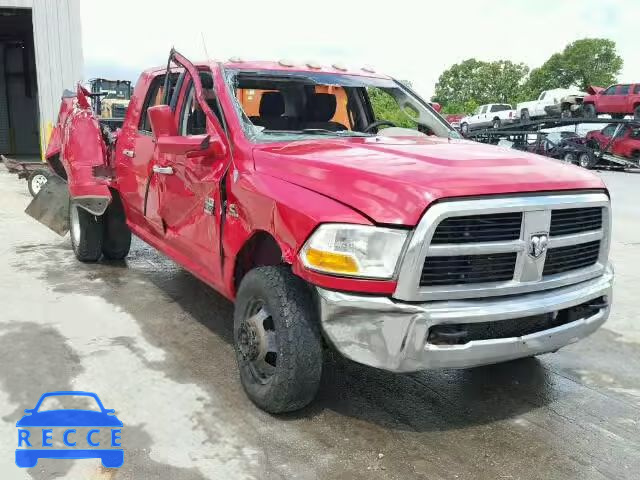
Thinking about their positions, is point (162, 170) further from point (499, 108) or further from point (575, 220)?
point (499, 108)

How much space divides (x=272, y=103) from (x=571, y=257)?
2391 millimetres

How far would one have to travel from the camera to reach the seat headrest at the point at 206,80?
4.28m

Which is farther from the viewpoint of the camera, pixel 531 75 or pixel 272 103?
pixel 531 75

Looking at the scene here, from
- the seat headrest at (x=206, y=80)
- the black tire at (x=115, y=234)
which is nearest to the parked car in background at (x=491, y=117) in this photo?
the black tire at (x=115, y=234)

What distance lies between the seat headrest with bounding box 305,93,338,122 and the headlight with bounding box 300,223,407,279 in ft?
6.61

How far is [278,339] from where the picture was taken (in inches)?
124

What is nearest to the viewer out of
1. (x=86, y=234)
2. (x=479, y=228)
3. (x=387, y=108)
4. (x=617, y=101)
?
(x=479, y=228)

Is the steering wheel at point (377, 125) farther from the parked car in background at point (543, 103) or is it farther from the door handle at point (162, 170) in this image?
the parked car in background at point (543, 103)

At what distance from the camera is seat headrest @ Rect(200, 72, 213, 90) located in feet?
14.0

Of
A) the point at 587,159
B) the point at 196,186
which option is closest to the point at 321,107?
the point at 196,186

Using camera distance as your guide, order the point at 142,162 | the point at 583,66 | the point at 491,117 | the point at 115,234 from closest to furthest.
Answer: the point at 142,162 < the point at 115,234 < the point at 491,117 < the point at 583,66

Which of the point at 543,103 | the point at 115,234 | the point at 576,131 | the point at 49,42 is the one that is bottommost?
the point at 115,234

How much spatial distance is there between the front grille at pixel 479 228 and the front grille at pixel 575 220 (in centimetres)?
27

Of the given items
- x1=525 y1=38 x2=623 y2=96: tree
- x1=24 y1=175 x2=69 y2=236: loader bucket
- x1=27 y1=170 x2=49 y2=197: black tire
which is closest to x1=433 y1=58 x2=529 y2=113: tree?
x1=525 y1=38 x2=623 y2=96: tree
